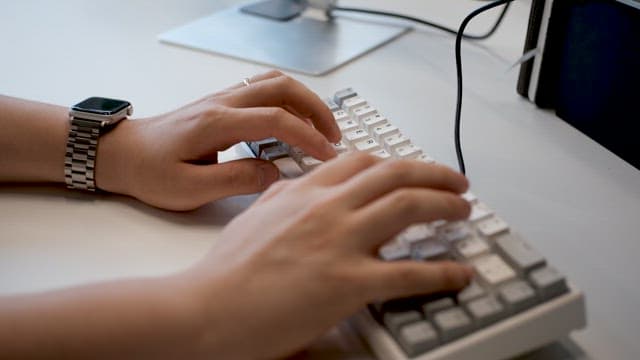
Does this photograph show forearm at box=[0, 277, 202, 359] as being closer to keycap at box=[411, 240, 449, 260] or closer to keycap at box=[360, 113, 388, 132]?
keycap at box=[411, 240, 449, 260]

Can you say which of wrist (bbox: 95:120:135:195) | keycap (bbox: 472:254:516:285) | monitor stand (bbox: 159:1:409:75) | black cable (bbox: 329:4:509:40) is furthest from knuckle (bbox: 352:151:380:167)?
black cable (bbox: 329:4:509:40)

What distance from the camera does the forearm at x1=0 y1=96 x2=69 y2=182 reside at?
0.61 metres

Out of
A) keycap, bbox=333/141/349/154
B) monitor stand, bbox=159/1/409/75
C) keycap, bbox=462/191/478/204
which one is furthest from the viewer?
monitor stand, bbox=159/1/409/75

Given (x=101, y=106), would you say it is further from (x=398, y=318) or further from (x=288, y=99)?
(x=398, y=318)

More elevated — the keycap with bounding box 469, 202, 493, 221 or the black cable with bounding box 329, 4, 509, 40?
the black cable with bounding box 329, 4, 509, 40

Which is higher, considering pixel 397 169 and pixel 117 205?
pixel 397 169

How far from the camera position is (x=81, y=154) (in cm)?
61

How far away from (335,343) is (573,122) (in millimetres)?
419

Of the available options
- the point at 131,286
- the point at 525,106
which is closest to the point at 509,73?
the point at 525,106

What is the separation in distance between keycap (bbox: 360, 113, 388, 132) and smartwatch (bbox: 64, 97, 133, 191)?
23 cm

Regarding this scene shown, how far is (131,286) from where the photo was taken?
425 mm

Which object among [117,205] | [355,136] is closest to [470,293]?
[355,136]

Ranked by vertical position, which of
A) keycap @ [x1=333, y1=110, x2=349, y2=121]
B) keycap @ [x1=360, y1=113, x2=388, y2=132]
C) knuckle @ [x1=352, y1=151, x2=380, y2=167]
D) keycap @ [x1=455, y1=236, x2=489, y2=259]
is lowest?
keycap @ [x1=455, y1=236, x2=489, y2=259]

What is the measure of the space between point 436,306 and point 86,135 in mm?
371
